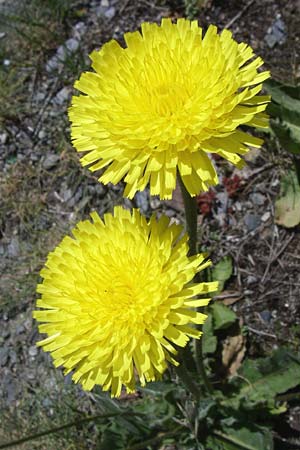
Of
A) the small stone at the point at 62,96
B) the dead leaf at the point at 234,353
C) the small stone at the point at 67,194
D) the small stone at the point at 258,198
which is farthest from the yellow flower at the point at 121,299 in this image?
the small stone at the point at 62,96

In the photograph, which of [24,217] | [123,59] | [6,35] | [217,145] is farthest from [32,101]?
[217,145]

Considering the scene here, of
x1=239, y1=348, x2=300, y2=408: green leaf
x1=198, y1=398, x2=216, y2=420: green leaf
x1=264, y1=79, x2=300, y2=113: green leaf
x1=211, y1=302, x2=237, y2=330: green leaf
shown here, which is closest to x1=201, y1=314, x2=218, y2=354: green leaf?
x1=211, y1=302, x2=237, y2=330: green leaf

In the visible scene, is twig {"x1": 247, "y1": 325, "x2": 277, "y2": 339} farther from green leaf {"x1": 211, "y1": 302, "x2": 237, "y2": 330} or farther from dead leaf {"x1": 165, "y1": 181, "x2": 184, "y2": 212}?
dead leaf {"x1": 165, "y1": 181, "x2": 184, "y2": 212}

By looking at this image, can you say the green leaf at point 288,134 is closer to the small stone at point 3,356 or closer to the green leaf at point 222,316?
the green leaf at point 222,316

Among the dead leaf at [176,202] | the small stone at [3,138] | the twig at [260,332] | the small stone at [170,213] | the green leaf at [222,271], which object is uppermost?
the small stone at [3,138]

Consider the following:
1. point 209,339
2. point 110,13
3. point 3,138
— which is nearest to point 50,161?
point 3,138

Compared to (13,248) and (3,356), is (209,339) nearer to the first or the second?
(3,356)
